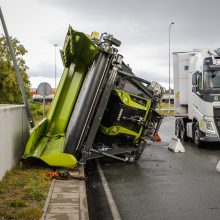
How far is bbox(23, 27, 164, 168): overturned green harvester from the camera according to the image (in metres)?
9.95

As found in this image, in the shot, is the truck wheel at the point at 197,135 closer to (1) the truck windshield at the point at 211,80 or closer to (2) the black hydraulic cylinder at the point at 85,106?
(1) the truck windshield at the point at 211,80

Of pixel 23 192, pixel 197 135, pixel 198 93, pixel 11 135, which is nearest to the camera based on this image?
pixel 23 192

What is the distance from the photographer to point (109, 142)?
37.7 feet

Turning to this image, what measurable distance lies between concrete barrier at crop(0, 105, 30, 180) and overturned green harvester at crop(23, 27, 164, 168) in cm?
44

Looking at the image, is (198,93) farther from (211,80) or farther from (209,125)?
(209,125)

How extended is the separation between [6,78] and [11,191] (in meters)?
37.7

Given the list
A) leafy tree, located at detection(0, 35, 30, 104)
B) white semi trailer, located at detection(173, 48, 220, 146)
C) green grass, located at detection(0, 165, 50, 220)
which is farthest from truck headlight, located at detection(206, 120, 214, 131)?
leafy tree, located at detection(0, 35, 30, 104)

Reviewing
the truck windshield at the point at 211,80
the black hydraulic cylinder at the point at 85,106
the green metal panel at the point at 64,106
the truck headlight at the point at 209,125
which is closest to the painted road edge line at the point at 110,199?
the green metal panel at the point at 64,106

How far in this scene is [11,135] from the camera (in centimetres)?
985

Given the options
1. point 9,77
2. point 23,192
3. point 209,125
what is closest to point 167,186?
point 23,192

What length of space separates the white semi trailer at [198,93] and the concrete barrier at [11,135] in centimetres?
605

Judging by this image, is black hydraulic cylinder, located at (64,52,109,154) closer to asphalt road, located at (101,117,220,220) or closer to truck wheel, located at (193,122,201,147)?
asphalt road, located at (101,117,220,220)

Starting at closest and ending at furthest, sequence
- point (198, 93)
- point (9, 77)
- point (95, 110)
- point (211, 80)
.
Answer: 1. point (95, 110)
2. point (211, 80)
3. point (198, 93)
4. point (9, 77)

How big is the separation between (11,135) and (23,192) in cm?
257
